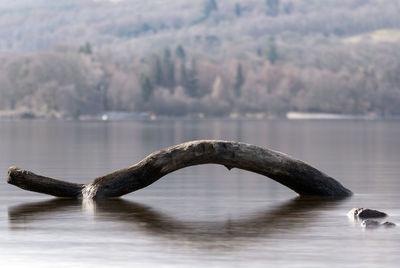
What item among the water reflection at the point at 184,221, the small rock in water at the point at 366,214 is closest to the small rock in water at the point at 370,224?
the small rock in water at the point at 366,214

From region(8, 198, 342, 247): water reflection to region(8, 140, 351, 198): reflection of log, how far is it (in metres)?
0.51

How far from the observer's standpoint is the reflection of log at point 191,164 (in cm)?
2375

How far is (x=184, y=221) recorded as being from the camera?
20.6 meters

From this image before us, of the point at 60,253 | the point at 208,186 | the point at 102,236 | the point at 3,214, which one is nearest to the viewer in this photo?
the point at 60,253

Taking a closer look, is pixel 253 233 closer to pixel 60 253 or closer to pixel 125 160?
pixel 60 253

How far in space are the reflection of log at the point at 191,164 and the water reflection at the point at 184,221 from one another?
511 millimetres

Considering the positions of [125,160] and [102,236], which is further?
[125,160]

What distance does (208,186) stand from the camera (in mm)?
31016

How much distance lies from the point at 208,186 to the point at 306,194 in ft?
18.0

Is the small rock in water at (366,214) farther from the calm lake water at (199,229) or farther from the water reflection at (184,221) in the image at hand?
the water reflection at (184,221)

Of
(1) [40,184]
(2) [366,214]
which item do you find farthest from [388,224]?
(1) [40,184]

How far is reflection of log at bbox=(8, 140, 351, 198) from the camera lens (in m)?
23.8

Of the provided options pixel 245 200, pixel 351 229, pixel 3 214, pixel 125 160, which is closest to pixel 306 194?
pixel 245 200

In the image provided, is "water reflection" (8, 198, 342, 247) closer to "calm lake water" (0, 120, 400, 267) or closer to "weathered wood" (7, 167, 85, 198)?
"calm lake water" (0, 120, 400, 267)
